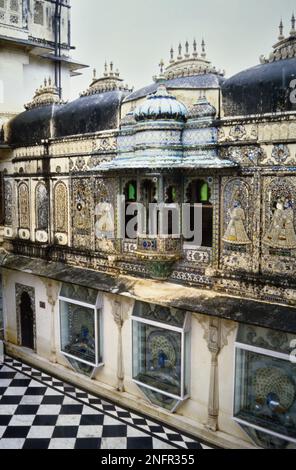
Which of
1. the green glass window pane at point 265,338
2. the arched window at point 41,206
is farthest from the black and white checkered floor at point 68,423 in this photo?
the arched window at point 41,206

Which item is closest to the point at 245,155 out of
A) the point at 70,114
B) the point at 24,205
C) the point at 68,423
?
the point at 70,114

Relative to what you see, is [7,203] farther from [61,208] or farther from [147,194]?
[147,194]

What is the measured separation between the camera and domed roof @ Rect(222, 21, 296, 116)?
5812 millimetres

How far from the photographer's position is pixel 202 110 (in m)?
6.66

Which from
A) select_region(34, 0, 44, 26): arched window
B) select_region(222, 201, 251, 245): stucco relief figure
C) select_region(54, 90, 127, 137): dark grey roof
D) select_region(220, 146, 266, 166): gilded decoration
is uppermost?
select_region(34, 0, 44, 26): arched window

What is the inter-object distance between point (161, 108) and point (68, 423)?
556 centimetres

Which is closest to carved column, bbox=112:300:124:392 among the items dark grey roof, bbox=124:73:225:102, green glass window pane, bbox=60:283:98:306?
green glass window pane, bbox=60:283:98:306

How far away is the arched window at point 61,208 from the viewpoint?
9.08 metres

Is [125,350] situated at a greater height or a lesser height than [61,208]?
lesser

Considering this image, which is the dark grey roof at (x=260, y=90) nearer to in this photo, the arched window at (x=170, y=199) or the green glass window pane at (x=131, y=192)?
the arched window at (x=170, y=199)

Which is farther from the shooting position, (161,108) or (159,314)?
(159,314)

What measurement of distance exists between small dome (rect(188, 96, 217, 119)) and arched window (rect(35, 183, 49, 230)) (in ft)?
13.6

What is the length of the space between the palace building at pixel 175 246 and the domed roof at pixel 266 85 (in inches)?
0.8

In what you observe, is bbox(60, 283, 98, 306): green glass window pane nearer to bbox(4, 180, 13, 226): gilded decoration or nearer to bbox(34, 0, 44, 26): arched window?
bbox(4, 180, 13, 226): gilded decoration
